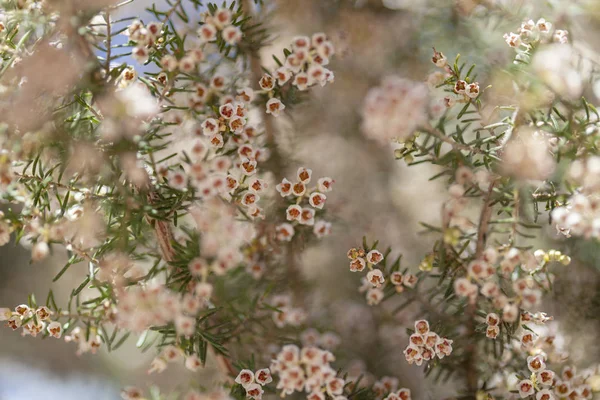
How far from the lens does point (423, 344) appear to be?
2.01 feet

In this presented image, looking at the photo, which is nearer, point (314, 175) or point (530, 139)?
point (530, 139)

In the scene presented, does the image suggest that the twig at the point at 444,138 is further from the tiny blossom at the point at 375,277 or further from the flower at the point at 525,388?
the flower at the point at 525,388

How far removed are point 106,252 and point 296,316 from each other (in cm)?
29

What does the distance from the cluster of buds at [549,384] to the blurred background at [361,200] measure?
139mm

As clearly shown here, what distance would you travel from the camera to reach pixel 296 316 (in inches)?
30.3

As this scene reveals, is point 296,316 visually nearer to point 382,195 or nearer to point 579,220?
→ point 579,220

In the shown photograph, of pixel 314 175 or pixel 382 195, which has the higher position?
pixel 314 175

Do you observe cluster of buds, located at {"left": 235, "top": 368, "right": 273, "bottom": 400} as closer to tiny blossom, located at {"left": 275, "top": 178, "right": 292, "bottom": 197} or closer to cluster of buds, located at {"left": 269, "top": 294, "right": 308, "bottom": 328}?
cluster of buds, located at {"left": 269, "top": 294, "right": 308, "bottom": 328}

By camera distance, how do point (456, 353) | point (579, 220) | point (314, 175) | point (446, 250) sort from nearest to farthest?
1. point (579, 220)
2. point (446, 250)
3. point (456, 353)
4. point (314, 175)

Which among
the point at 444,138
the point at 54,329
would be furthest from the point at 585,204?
the point at 54,329

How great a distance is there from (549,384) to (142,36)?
62 centimetres

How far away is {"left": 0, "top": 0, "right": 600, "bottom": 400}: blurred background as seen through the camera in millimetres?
861

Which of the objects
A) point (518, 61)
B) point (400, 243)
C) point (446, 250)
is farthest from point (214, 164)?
point (400, 243)

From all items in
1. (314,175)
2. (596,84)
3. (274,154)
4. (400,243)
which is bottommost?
(400,243)
